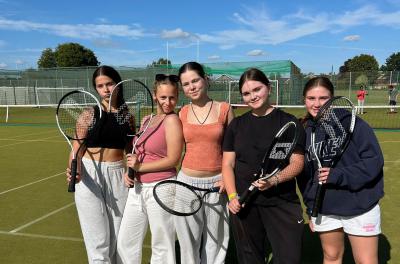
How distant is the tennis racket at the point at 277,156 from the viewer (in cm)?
305

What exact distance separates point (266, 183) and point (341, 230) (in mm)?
801

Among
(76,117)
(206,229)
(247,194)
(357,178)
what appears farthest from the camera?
(76,117)

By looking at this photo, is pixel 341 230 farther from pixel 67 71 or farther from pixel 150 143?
pixel 67 71

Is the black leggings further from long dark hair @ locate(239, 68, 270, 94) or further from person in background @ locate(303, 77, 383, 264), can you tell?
long dark hair @ locate(239, 68, 270, 94)

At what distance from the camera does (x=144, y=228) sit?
370 cm

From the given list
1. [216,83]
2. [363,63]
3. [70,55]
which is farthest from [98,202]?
[363,63]

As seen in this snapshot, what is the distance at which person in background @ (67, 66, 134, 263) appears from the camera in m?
3.57

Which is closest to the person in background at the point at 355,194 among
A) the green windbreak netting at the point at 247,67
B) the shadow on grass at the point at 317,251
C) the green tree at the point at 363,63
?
the shadow on grass at the point at 317,251

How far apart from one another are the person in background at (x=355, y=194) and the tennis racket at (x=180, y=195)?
3.19ft

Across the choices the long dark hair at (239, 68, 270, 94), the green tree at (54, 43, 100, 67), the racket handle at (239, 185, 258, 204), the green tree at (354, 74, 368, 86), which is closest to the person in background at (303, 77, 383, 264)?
the racket handle at (239, 185, 258, 204)

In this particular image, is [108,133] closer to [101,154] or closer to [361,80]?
[101,154]

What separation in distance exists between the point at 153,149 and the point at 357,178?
5.74ft

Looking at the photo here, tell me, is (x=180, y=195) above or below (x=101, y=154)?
below

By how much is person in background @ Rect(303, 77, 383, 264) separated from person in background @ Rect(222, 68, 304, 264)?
0.20 metres
